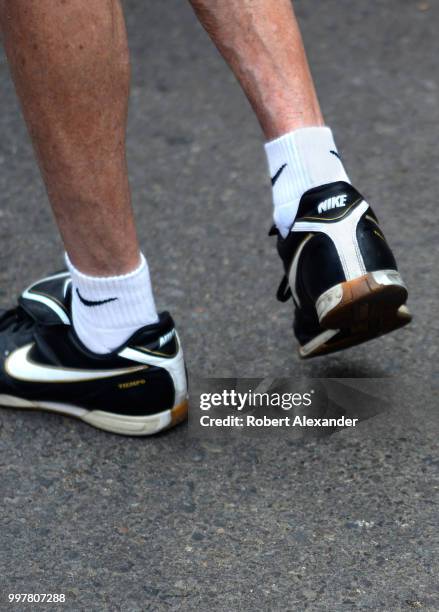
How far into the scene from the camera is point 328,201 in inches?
74.7

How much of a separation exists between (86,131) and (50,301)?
461 millimetres

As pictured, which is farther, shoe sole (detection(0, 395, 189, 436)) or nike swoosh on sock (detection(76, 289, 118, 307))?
shoe sole (detection(0, 395, 189, 436))

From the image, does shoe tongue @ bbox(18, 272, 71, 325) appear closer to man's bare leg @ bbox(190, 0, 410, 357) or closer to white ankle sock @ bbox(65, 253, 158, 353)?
white ankle sock @ bbox(65, 253, 158, 353)

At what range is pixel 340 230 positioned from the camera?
1884mm

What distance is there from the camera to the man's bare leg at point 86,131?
1647 millimetres

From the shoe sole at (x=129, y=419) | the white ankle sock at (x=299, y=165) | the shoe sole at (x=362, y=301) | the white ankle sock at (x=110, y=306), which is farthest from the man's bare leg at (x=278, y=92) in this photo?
the shoe sole at (x=129, y=419)

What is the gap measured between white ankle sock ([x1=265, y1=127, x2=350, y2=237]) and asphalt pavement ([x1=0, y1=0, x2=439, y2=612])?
0.42 meters

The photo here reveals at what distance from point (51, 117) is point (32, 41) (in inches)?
5.1

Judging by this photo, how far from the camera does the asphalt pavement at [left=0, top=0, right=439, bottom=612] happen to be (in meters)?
1.71

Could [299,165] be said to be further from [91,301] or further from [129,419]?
[129,419]

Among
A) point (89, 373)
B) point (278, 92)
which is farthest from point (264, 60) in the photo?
point (89, 373)

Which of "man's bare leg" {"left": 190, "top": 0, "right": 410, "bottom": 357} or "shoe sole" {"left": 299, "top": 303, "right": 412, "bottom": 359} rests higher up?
"man's bare leg" {"left": 190, "top": 0, "right": 410, "bottom": 357}

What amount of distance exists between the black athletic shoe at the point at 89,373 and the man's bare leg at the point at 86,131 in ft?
0.25

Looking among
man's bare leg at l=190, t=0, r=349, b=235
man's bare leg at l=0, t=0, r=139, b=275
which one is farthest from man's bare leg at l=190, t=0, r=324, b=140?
man's bare leg at l=0, t=0, r=139, b=275
